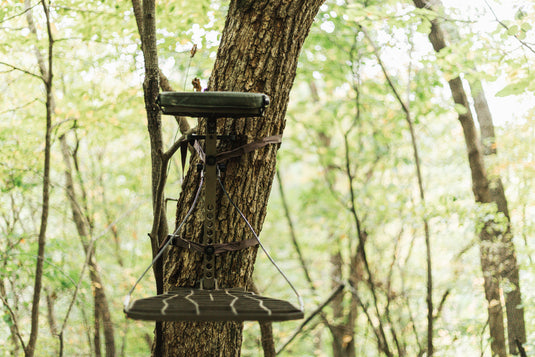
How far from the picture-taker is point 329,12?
4.15 metres

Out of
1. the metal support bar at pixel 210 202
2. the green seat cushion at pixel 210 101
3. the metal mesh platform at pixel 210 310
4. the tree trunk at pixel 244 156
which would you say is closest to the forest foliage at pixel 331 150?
the tree trunk at pixel 244 156

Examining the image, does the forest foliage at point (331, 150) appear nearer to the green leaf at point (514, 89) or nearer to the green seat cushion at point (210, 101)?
the green leaf at point (514, 89)

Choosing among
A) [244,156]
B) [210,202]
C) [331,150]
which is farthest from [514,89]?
[331,150]

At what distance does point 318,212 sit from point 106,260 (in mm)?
3956

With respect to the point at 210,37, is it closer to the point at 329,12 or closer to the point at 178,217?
the point at 329,12

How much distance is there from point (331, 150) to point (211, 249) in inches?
186

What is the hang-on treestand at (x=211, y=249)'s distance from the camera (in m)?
0.90

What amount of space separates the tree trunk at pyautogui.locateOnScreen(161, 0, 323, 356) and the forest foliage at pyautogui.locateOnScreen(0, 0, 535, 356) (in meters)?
1.32

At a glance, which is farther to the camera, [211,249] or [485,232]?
[485,232]

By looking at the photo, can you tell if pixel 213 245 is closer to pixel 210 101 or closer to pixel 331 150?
pixel 210 101

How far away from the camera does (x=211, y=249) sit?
145cm

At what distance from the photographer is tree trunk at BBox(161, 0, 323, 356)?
5.06 feet

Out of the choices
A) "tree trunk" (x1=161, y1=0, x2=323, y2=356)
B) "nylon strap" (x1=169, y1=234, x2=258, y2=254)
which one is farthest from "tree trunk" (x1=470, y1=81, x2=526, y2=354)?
"nylon strap" (x1=169, y1=234, x2=258, y2=254)

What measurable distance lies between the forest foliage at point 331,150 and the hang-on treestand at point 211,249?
1658 mm
